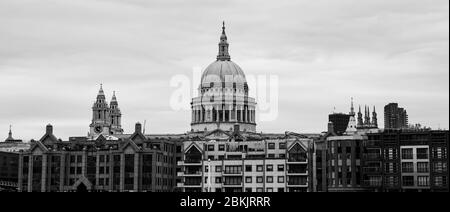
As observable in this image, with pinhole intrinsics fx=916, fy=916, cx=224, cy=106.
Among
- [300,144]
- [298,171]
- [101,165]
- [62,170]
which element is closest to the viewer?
[298,171]

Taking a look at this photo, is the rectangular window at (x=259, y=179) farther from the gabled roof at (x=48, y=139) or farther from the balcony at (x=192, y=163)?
the gabled roof at (x=48, y=139)

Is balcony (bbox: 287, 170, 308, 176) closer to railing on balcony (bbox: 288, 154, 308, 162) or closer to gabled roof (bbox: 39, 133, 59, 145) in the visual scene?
railing on balcony (bbox: 288, 154, 308, 162)

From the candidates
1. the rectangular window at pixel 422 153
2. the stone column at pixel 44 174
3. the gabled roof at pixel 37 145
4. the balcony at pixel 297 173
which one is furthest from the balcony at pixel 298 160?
the gabled roof at pixel 37 145

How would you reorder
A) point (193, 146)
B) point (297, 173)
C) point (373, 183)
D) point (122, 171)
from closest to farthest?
point (373, 183) → point (297, 173) → point (122, 171) → point (193, 146)

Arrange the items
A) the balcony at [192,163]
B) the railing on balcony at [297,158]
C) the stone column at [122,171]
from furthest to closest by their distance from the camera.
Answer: the balcony at [192,163]
the stone column at [122,171]
the railing on balcony at [297,158]

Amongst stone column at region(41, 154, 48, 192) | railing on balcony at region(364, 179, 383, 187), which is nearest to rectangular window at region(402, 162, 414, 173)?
railing on balcony at region(364, 179, 383, 187)

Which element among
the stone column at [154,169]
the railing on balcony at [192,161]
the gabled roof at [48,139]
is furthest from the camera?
the gabled roof at [48,139]

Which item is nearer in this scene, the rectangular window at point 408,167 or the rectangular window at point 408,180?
the rectangular window at point 408,180

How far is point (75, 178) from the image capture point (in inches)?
7500

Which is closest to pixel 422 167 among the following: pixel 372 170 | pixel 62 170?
pixel 372 170

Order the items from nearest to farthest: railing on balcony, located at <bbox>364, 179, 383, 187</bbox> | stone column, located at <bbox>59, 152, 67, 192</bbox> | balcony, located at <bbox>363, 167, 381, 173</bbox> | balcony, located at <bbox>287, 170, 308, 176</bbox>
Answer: railing on balcony, located at <bbox>364, 179, 383, 187</bbox> < balcony, located at <bbox>363, 167, 381, 173</bbox> < balcony, located at <bbox>287, 170, 308, 176</bbox> < stone column, located at <bbox>59, 152, 67, 192</bbox>

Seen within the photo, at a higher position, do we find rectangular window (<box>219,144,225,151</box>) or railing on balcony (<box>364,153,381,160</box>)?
rectangular window (<box>219,144,225,151</box>)

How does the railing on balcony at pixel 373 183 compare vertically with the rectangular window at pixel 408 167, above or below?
below

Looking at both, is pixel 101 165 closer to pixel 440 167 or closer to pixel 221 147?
pixel 221 147
